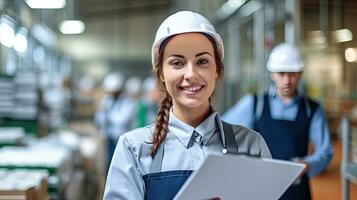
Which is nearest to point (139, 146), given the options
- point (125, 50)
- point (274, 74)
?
point (274, 74)

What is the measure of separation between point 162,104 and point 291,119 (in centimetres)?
123

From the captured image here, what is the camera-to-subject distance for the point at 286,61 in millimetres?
2510

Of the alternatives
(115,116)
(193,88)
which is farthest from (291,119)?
(115,116)

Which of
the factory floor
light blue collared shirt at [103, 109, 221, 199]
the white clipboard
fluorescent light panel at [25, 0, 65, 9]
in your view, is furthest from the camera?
fluorescent light panel at [25, 0, 65, 9]

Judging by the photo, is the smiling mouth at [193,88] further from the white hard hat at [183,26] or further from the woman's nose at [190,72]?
the white hard hat at [183,26]

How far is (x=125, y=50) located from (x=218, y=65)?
1471cm

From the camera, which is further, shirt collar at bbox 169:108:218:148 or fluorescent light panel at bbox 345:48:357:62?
fluorescent light panel at bbox 345:48:357:62

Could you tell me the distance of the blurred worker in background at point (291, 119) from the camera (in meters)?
2.34

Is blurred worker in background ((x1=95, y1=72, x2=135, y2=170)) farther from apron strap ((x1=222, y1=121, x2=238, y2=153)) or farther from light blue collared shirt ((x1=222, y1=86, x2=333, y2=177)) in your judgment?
apron strap ((x1=222, y1=121, x2=238, y2=153))

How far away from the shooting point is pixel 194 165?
50.1 inches

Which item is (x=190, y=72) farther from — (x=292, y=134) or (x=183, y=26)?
(x=292, y=134)

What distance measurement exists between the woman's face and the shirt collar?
0.21 feet

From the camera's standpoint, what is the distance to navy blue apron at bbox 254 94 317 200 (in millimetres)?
2309

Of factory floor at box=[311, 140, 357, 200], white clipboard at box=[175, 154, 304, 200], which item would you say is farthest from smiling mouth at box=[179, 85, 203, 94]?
factory floor at box=[311, 140, 357, 200]
